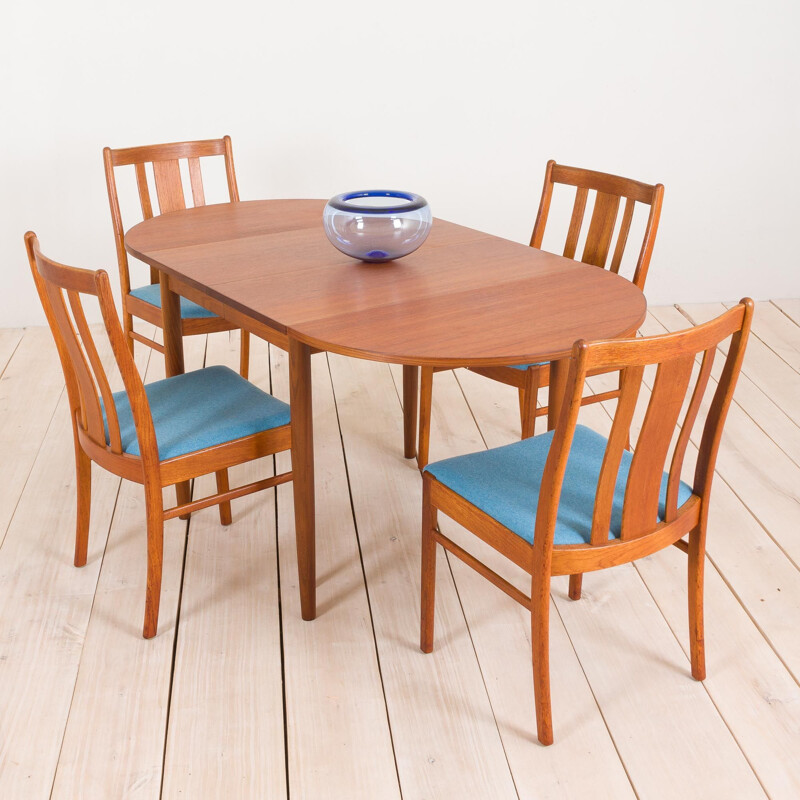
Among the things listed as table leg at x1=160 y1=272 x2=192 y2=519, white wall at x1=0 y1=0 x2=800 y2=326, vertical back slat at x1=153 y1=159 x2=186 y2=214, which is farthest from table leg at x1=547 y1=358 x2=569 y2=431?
white wall at x1=0 y1=0 x2=800 y2=326

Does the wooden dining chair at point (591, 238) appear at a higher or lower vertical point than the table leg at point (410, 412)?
higher

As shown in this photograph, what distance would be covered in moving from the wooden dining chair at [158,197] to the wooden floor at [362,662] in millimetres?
464

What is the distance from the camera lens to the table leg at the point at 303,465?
182 cm

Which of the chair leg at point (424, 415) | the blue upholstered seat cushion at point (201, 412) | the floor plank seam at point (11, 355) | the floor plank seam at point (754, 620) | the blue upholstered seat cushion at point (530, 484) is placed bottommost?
the floor plank seam at point (754, 620)

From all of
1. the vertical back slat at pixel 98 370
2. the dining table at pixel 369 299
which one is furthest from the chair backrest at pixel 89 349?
the dining table at pixel 369 299

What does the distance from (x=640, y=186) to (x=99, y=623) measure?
1.74m

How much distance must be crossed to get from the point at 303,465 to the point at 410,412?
84 centimetres

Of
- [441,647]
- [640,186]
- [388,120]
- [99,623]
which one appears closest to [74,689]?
[99,623]

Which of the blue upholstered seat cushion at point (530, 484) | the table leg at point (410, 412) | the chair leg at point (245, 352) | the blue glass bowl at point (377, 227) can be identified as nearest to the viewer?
the blue upholstered seat cushion at point (530, 484)

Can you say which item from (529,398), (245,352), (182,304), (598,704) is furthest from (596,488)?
(245,352)

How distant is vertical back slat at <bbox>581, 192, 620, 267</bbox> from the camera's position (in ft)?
8.09

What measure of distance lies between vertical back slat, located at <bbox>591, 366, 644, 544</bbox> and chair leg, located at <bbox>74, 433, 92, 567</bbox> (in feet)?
3.87

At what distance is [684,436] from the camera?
159 cm

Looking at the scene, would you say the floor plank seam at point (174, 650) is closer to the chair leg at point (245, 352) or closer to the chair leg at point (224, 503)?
the chair leg at point (224, 503)
